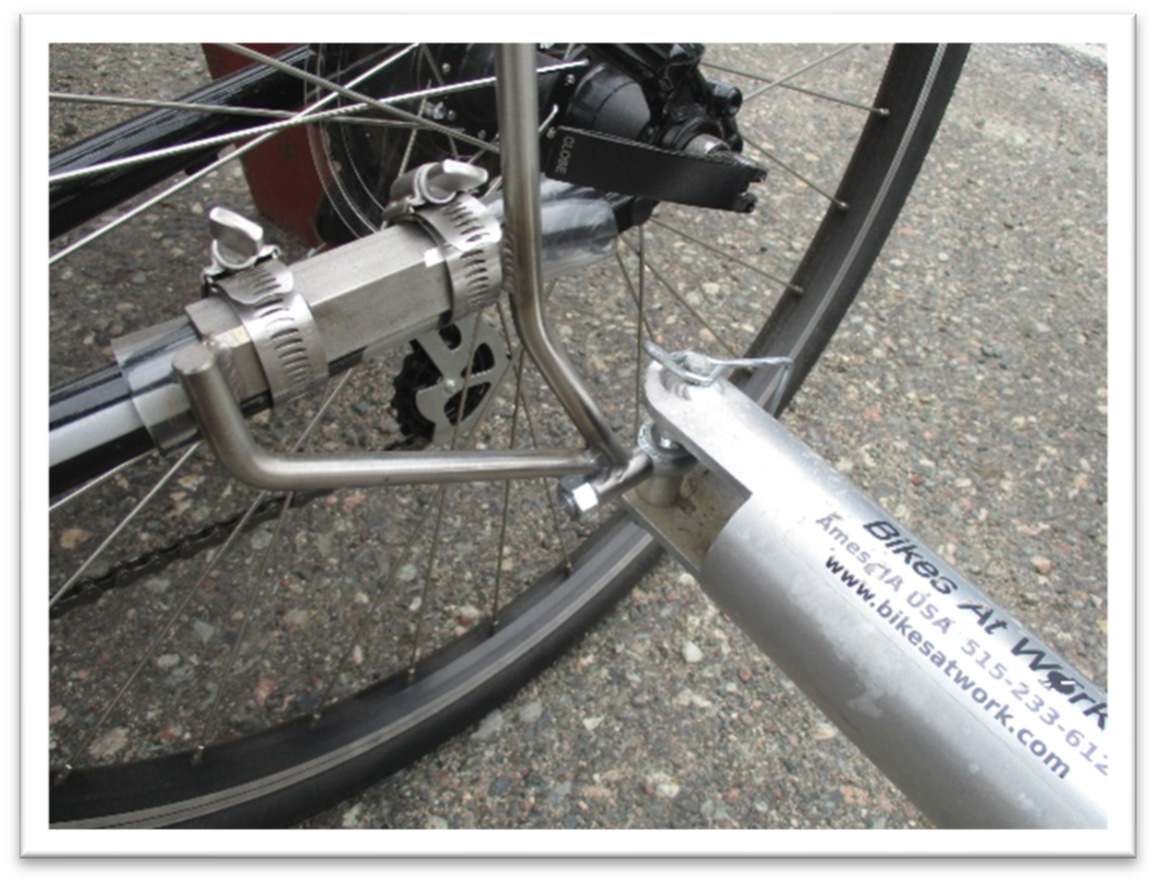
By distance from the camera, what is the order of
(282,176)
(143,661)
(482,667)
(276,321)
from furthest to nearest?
(282,176) → (482,667) → (143,661) → (276,321)

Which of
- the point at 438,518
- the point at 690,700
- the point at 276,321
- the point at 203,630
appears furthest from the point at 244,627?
the point at 276,321

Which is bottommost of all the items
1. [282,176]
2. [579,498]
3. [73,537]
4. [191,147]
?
[73,537]

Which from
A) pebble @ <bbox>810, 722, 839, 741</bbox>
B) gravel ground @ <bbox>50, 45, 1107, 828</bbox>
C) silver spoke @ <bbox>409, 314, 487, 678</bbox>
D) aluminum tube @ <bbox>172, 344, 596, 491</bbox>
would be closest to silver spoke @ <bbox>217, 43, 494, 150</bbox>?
silver spoke @ <bbox>409, 314, 487, 678</bbox>

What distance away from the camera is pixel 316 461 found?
0.52 metres

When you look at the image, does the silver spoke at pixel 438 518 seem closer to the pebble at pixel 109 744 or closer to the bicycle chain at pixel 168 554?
the bicycle chain at pixel 168 554

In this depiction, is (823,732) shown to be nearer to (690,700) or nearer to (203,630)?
(690,700)

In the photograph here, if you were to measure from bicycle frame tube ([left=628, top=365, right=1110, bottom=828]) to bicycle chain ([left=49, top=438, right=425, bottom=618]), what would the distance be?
1.20 feet

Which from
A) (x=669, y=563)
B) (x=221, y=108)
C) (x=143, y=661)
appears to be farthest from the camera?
(x=669, y=563)

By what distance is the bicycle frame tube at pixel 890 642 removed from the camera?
508 mm

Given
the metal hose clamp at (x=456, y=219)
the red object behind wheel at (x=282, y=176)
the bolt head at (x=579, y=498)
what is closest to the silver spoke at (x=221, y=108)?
the metal hose clamp at (x=456, y=219)

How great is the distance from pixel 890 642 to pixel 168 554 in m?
0.69

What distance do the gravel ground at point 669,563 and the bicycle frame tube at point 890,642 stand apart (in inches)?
16.9

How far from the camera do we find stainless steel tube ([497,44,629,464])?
0.51m
